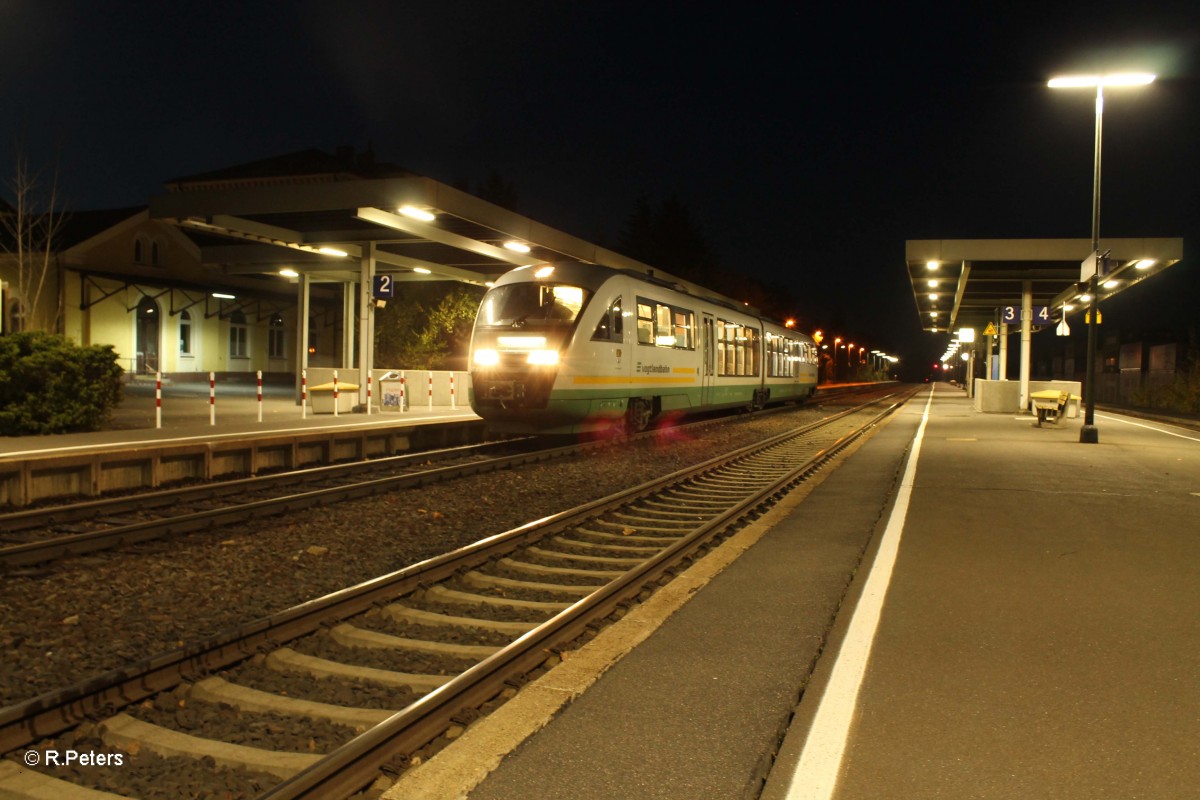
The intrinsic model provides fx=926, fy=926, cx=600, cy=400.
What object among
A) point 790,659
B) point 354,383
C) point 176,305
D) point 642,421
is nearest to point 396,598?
point 790,659

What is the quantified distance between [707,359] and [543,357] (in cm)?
771

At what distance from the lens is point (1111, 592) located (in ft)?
21.6

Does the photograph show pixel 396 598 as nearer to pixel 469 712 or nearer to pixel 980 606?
pixel 469 712

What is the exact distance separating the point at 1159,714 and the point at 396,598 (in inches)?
175

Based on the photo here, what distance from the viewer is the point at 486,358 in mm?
16047

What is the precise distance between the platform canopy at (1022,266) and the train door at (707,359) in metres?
6.70

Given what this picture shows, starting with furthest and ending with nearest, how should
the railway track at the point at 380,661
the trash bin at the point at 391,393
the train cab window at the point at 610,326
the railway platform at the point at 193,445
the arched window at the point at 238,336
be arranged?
the arched window at the point at 238,336 → the trash bin at the point at 391,393 → the train cab window at the point at 610,326 → the railway platform at the point at 193,445 → the railway track at the point at 380,661

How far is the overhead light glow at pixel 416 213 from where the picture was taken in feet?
58.7

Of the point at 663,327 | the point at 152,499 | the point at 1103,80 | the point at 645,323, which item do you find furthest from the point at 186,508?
the point at 1103,80

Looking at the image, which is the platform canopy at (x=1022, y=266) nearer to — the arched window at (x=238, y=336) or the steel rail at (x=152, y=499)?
the steel rail at (x=152, y=499)

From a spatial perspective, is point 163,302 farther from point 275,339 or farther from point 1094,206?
point 1094,206

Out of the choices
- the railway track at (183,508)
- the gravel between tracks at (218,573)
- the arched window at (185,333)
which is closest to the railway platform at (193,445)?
the railway track at (183,508)

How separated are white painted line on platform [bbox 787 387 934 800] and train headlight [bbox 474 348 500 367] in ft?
30.9

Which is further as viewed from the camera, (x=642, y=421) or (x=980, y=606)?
(x=642, y=421)
